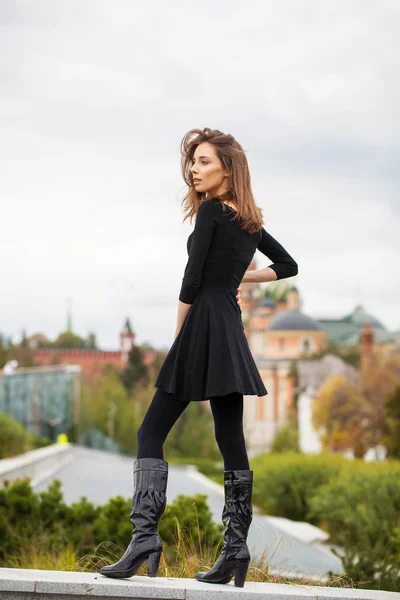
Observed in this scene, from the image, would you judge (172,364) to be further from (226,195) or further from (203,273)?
(226,195)

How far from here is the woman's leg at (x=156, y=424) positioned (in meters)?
3.96

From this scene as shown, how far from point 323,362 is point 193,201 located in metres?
62.6

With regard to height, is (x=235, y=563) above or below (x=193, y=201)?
below

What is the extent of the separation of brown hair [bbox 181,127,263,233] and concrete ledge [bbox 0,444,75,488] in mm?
8977

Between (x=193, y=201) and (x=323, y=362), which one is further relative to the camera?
(x=323, y=362)

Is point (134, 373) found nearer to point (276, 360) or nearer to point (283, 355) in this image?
point (276, 360)

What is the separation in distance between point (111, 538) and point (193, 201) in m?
3.72

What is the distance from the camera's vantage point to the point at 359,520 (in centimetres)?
1096

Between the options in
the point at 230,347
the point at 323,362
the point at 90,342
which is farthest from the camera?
the point at 90,342

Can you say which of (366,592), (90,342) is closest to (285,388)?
(90,342)

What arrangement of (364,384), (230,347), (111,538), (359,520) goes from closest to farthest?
1. (230,347)
2. (111,538)
3. (359,520)
4. (364,384)

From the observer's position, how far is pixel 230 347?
397 centimetres

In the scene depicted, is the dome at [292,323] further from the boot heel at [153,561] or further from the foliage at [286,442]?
the boot heel at [153,561]

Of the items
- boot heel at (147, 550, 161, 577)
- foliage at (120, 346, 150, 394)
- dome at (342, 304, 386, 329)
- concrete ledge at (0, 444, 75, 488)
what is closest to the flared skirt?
boot heel at (147, 550, 161, 577)
